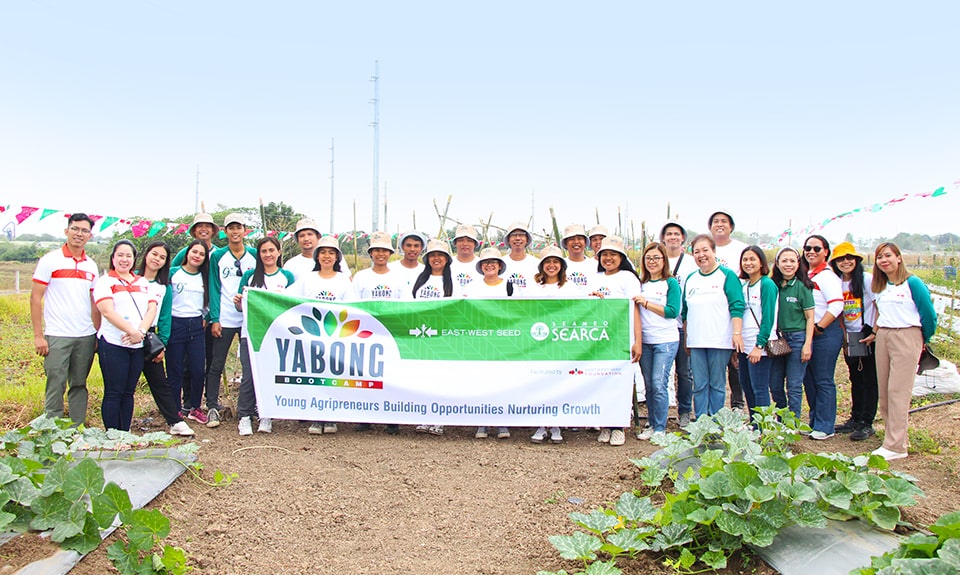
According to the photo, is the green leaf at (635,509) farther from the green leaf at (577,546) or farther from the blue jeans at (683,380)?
the blue jeans at (683,380)

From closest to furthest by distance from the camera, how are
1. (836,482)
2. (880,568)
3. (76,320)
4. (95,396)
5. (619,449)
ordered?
(880,568), (836,482), (76,320), (619,449), (95,396)

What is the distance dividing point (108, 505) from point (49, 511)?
0.29 metres

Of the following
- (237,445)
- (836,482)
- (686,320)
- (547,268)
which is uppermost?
(547,268)

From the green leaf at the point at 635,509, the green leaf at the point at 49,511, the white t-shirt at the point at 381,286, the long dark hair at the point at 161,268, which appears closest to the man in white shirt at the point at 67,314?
the long dark hair at the point at 161,268

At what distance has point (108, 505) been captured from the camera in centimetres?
310

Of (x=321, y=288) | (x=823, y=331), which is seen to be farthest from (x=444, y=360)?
(x=823, y=331)

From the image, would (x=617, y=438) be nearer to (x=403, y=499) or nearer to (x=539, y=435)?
(x=539, y=435)

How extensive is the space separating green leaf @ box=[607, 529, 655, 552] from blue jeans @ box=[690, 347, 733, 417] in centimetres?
222

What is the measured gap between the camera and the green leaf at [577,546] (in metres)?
2.96

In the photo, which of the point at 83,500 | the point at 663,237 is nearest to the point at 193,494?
the point at 83,500

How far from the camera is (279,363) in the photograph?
557cm

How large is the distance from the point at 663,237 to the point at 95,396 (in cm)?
559

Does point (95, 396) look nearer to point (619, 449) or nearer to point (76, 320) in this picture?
point (76, 320)

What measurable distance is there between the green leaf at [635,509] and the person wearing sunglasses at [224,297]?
3750 millimetres
